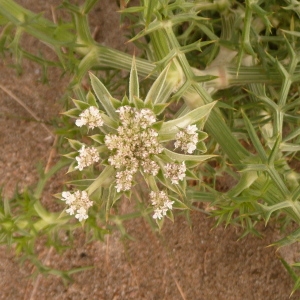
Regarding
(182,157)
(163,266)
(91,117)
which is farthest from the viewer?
(163,266)

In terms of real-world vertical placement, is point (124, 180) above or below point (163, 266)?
above

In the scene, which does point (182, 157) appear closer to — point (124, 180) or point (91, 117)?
point (124, 180)

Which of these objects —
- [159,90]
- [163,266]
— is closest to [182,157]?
[159,90]

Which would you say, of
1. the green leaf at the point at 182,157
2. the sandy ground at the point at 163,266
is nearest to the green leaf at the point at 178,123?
the green leaf at the point at 182,157

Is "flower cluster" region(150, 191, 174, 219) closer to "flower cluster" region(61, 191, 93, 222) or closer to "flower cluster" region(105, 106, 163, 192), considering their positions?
"flower cluster" region(105, 106, 163, 192)

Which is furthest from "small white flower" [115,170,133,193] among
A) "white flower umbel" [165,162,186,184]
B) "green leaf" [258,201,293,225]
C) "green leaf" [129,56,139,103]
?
"green leaf" [258,201,293,225]

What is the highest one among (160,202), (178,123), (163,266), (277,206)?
(178,123)

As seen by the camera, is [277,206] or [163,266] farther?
[163,266]
